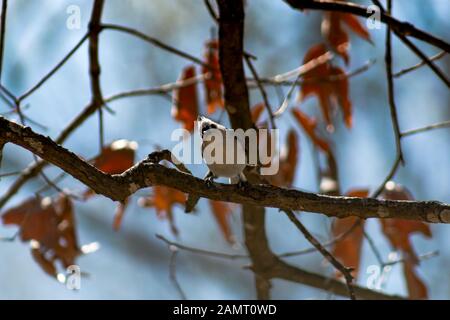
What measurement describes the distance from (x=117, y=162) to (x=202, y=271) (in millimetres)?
3626

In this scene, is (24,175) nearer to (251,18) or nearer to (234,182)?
(234,182)

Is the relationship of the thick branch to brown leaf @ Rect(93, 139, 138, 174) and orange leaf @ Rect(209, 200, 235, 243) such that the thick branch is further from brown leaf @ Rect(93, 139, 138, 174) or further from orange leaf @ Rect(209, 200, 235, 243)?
orange leaf @ Rect(209, 200, 235, 243)

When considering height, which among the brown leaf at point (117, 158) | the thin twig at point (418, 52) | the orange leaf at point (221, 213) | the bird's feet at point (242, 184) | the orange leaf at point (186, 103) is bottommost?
the bird's feet at point (242, 184)

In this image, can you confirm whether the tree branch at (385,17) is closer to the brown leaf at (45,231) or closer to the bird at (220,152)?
the bird at (220,152)

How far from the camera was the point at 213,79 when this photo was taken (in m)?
2.29

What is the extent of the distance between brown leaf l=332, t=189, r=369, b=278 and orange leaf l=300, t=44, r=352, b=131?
0.28m

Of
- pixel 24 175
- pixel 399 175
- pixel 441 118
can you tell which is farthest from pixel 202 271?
pixel 24 175

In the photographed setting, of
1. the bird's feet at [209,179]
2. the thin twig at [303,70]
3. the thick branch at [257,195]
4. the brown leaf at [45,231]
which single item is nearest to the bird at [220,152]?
the bird's feet at [209,179]

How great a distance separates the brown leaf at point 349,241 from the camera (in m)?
2.20

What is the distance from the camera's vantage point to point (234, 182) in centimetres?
162

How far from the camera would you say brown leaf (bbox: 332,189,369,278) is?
7.21ft

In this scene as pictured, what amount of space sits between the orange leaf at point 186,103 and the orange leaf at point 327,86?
362mm

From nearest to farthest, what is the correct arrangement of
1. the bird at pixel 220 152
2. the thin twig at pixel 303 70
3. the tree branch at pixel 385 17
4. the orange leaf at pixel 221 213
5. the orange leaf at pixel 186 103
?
the bird at pixel 220 152, the tree branch at pixel 385 17, the thin twig at pixel 303 70, the orange leaf at pixel 186 103, the orange leaf at pixel 221 213

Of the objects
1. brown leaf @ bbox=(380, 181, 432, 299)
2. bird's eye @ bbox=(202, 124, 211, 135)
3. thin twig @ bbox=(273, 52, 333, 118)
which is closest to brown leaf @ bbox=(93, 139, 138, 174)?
thin twig @ bbox=(273, 52, 333, 118)
